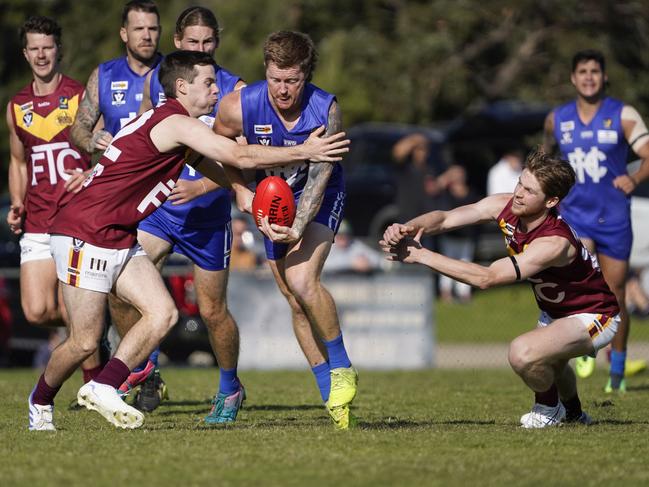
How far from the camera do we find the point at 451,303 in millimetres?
20250

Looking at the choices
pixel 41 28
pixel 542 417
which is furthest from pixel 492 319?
pixel 542 417

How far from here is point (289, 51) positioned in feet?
24.1

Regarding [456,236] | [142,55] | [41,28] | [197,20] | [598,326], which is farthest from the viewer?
[456,236]

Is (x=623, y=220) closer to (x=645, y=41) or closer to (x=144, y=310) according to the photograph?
(x=144, y=310)

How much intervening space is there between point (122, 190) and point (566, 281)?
2658 mm

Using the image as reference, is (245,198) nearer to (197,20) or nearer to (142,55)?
(197,20)

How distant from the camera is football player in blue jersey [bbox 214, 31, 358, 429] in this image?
7398mm

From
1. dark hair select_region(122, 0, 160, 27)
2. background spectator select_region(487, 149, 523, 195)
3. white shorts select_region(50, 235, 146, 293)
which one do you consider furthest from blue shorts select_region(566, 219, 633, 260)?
background spectator select_region(487, 149, 523, 195)

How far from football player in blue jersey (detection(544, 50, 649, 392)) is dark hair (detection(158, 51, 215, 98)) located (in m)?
4.34

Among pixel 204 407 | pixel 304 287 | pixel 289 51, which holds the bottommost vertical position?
pixel 204 407

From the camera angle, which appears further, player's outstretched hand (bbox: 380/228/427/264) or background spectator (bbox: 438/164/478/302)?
background spectator (bbox: 438/164/478/302)

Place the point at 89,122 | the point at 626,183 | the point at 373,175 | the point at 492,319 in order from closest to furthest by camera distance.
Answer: the point at 89,122, the point at 626,183, the point at 492,319, the point at 373,175

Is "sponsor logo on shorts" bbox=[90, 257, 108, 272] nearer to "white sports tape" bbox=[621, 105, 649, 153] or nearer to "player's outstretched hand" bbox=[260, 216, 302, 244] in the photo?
"player's outstretched hand" bbox=[260, 216, 302, 244]

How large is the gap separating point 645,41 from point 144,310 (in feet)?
59.0
